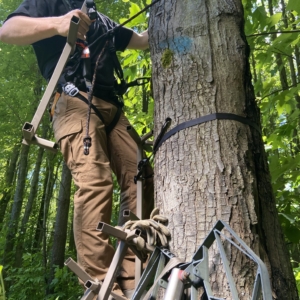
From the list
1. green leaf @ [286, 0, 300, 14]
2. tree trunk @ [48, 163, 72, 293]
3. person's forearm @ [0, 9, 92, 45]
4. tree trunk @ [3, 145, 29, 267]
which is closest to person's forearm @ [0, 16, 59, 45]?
person's forearm @ [0, 9, 92, 45]

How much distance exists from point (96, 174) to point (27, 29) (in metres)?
1.04

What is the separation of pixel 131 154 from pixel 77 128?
0.48 m

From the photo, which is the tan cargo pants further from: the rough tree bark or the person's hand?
the rough tree bark

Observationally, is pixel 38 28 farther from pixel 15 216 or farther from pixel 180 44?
pixel 15 216

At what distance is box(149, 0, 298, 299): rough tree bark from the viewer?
131 centimetres

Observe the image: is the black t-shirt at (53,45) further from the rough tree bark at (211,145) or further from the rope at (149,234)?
the rope at (149,234)

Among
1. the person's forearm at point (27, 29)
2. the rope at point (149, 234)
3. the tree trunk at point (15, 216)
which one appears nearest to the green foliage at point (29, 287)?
the tree trunk at point (15, 216)

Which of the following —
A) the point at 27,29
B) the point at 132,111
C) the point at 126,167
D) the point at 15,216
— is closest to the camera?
the point at 27,29

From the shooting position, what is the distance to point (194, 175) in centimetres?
142

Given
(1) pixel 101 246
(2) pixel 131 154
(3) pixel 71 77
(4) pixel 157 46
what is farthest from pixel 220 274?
(3) pixel 71 77

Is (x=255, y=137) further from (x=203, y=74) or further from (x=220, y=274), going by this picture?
(x=220, y=274)

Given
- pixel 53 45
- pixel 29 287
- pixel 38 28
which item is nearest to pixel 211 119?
pixel 38 28

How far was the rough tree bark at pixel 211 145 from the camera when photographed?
1312 millimetres

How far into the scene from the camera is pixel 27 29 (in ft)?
7.25
